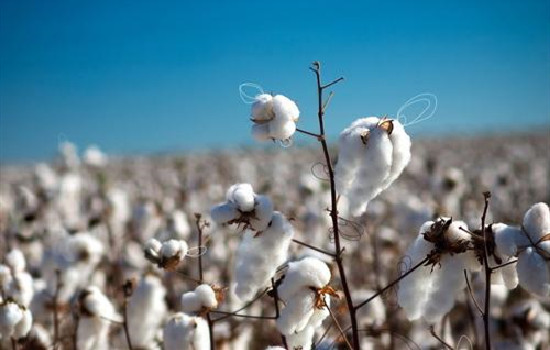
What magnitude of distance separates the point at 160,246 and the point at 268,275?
0.44 m

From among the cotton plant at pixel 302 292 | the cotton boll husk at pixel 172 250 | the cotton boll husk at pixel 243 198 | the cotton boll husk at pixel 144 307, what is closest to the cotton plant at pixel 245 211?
the cotton boll husk at pixel 243 198

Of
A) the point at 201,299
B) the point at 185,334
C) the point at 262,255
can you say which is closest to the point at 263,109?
the point at 262,255

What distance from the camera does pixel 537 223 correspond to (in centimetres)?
166

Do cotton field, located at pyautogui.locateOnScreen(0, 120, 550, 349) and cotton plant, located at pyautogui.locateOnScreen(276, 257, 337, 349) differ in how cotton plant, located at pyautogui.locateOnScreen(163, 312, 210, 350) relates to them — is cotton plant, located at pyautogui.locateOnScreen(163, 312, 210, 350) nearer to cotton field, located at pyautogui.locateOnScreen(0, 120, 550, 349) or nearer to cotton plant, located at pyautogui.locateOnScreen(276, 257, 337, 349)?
cotton field, located at pyautogui.locateOnScreen(0, 120, 550, 349)

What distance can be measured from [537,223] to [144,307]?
1.83m

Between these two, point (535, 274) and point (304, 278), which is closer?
point (535, 274)

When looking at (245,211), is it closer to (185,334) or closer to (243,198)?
(243,198)

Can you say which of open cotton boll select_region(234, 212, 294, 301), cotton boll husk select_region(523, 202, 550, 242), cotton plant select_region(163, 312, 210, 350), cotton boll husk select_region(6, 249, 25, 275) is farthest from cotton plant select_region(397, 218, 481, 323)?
cotton boll husk select_region(6, 249, 25, 275)

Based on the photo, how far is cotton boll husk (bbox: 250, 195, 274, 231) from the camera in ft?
5.91

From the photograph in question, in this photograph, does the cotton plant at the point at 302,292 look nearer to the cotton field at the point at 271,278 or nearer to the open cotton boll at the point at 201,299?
the cotton field at the point at 271,278

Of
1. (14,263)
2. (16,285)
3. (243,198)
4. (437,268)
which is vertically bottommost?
(437,268)

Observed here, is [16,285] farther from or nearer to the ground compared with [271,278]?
farther from the ground

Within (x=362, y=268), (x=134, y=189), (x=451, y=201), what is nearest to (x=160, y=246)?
(x=451, y=201)

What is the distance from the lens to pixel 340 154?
5.71 ft
